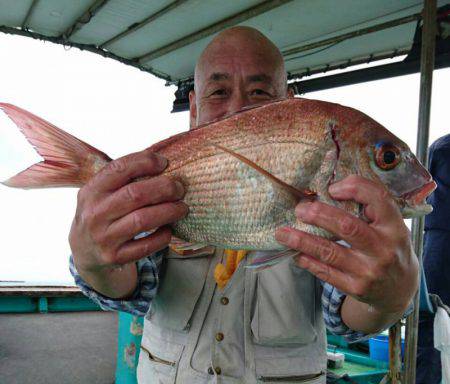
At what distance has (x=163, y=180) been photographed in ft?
4.05

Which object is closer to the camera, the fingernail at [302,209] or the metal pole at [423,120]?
the fingernail at [302,209]

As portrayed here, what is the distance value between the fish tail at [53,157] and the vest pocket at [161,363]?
921 mm

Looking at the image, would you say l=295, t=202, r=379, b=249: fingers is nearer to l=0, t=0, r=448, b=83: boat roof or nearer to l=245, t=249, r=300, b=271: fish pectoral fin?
l=245, t=249, r=300, b=271: fish pectoral fin

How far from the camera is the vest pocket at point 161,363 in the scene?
5.87ft

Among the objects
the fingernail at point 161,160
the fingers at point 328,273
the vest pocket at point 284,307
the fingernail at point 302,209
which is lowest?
the vest pocket at point 284,307

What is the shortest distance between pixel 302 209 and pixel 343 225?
0.39ft

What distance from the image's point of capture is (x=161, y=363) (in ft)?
6.00

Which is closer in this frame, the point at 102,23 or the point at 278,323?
the point at 278,323

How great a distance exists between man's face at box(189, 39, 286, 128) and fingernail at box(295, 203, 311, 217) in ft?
3.28

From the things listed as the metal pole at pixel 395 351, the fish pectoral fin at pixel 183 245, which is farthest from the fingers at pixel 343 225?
the metal pole at pixel 395 351

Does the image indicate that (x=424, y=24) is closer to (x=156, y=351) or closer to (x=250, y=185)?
(x=250, y=185)

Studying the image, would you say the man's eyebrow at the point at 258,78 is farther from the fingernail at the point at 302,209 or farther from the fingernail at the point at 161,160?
the fingernail at the point at 302,209

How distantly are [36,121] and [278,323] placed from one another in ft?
4.10

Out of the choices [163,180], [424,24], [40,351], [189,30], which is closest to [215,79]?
[163,180]
